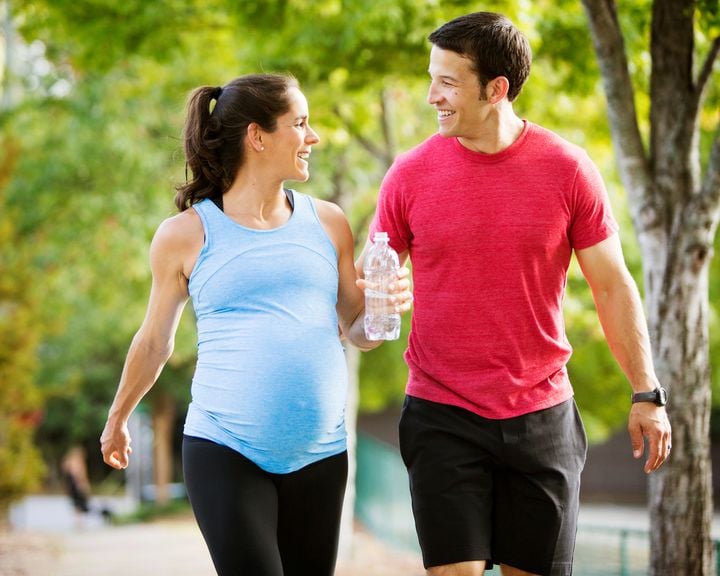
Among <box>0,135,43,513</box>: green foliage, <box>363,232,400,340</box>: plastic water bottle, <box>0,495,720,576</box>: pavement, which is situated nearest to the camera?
<box>363,232,400,340</box>: plastic water bottle

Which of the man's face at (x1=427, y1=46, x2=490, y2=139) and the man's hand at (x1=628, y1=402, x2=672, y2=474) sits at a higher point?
the man's face at (x1=427, y1=46, x2=490, y2=139)

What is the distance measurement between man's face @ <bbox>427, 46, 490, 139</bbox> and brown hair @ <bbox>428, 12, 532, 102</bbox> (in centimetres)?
3

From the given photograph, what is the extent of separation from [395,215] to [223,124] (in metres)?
0.67

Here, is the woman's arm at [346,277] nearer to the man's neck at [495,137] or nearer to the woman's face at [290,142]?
the woman's face at [290,142]

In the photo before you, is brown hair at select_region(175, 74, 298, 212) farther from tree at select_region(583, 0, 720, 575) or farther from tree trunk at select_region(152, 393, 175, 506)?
tree trunk at select_region(152, 393, 175, 506)

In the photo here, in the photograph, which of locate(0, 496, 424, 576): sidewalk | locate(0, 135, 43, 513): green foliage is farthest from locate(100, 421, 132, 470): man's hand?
locate(0, 135, 43, 513): green foliage

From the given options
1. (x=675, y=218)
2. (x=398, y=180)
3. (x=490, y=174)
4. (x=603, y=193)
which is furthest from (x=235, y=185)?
(x=675, y=218)

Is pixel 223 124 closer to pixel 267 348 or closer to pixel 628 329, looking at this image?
pixel 267 348

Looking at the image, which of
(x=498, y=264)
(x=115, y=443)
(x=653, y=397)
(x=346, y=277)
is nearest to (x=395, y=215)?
(x=346, y=277)

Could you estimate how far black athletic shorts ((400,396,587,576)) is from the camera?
3.90 m

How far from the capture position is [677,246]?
22.0ft

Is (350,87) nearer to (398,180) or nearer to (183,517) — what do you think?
(398,180)

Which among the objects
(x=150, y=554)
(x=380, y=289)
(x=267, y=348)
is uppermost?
(x=380, y=289)

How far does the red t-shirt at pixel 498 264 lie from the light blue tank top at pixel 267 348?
34 centimetres
